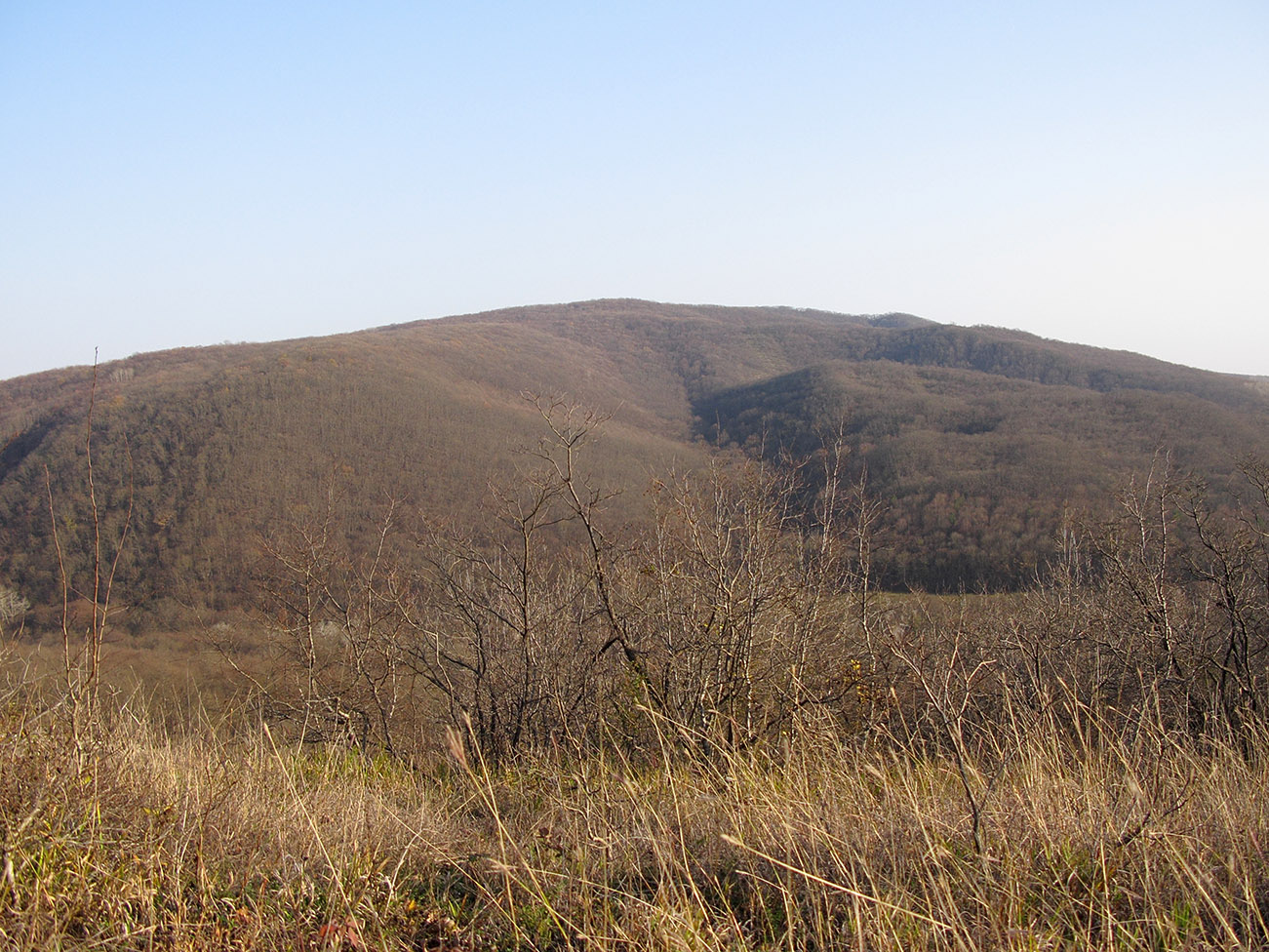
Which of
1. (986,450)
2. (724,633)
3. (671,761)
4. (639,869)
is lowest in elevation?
(986,450)

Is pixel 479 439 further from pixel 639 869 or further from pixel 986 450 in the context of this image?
pixel 639 869

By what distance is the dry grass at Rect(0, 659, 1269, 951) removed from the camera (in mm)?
1994

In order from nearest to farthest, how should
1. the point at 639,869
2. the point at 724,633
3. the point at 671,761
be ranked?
the point at 639,869
the point at 671,761
the point at 724,633

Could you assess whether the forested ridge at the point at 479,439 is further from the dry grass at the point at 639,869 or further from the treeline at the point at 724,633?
the dry grass at the point at 639,869

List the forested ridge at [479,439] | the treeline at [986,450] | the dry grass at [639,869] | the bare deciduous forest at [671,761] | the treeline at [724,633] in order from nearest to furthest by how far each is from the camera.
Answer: the dry grass at [639,869], the bare deciduous forest at [671,761], the treeline at [724,633], the treeline at [986,450], the forested ridge at [479,439]

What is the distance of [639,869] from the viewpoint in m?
2.25

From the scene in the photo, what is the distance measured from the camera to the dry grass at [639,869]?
199 cm

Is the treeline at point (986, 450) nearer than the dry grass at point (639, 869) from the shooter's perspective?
No

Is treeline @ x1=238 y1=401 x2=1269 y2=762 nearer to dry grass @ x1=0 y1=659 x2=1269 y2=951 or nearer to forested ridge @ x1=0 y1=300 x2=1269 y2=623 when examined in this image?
dry grass @ x1=0 y1=659 x2=1269 y2=951

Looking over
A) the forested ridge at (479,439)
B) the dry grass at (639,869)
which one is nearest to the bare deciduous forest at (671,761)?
the dry grass at (639,869)

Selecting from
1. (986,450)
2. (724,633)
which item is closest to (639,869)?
(724,633)

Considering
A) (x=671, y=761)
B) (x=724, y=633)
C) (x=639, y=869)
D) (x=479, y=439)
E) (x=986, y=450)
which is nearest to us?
(x=639, y=869)

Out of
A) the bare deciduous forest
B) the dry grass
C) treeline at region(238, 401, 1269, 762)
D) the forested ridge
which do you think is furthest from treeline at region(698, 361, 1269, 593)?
the dry grass

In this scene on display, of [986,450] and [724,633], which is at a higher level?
[724,633]
